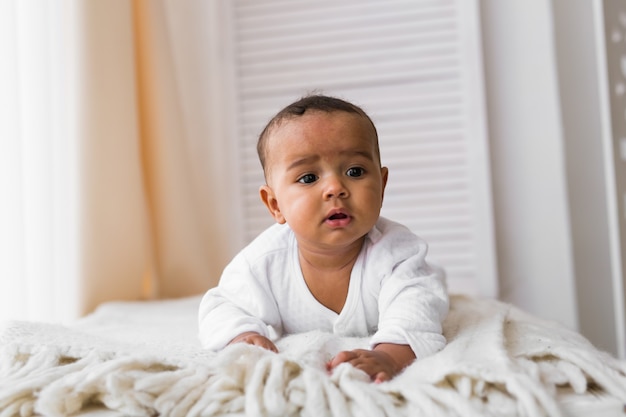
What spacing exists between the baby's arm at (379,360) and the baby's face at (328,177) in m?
0.20

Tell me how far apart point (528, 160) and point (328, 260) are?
1001 millimetres

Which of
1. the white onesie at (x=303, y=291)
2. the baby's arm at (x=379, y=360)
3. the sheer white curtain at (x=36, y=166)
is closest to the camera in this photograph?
the baby's arm at (x=379, y=360)

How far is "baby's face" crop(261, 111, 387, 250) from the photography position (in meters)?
1.01

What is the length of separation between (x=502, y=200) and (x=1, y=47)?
133 cm

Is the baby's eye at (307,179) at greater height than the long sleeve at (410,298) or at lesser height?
greater

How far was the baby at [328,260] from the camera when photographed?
99cm

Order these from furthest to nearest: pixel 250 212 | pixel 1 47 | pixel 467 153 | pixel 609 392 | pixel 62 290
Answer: pixel 250 212 < pixel 467 153 < pixel 62 290 < pixel 1 47 < pixel 609 392

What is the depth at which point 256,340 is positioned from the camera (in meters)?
0.97

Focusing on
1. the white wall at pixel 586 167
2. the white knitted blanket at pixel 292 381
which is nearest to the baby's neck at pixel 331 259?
the white knitted blanket at pixel 292 381

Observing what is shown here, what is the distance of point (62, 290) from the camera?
5.24 feet

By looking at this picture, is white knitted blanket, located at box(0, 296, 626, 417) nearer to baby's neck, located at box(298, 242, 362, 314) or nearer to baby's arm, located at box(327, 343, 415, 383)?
baby's arm, located at box(327, 343, 415, 383)

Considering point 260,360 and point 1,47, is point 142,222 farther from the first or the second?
point 260,360

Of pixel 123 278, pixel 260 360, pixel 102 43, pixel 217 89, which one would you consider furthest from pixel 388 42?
pixel 260 360

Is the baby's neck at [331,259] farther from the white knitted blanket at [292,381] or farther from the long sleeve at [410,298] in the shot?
the white knitted blanket at [292,381]
